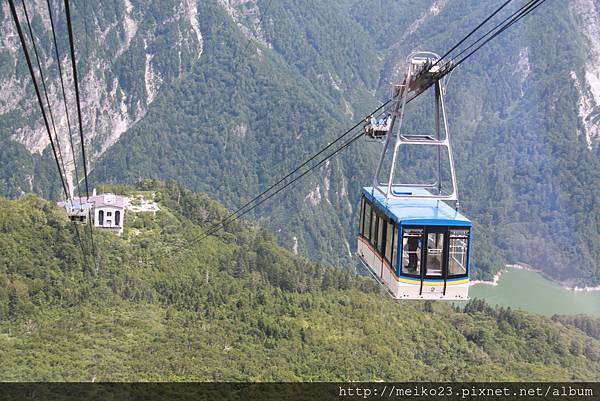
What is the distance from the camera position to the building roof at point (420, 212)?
16094mm

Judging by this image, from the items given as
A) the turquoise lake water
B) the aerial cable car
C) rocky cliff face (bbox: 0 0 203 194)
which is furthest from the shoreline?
the aerial cable car

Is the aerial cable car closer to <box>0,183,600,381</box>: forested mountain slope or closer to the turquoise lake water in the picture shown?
<box>0,183,600,381</box>: forested mountain slope

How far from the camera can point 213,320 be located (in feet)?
157

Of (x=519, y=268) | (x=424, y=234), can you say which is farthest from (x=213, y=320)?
(x=519, y=268)

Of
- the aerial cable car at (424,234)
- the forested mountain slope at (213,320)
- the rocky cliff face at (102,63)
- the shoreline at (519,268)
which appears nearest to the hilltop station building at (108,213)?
the forested mountain slope at (213,320)

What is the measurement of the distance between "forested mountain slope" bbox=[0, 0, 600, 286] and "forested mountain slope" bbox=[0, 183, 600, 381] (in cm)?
5751

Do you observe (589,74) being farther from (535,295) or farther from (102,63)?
(102,63)

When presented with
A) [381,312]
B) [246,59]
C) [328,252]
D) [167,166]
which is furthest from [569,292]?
[246,59]

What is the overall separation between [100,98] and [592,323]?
99751 millimetres

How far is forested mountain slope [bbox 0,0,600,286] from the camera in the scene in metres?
126

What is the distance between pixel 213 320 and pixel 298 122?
4056 inches

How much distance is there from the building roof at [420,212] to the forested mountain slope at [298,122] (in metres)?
96.2

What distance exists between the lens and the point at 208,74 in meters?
162

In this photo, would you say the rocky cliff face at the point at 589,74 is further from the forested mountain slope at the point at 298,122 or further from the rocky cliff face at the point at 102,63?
the rocky cliff face at the point at 102,63
